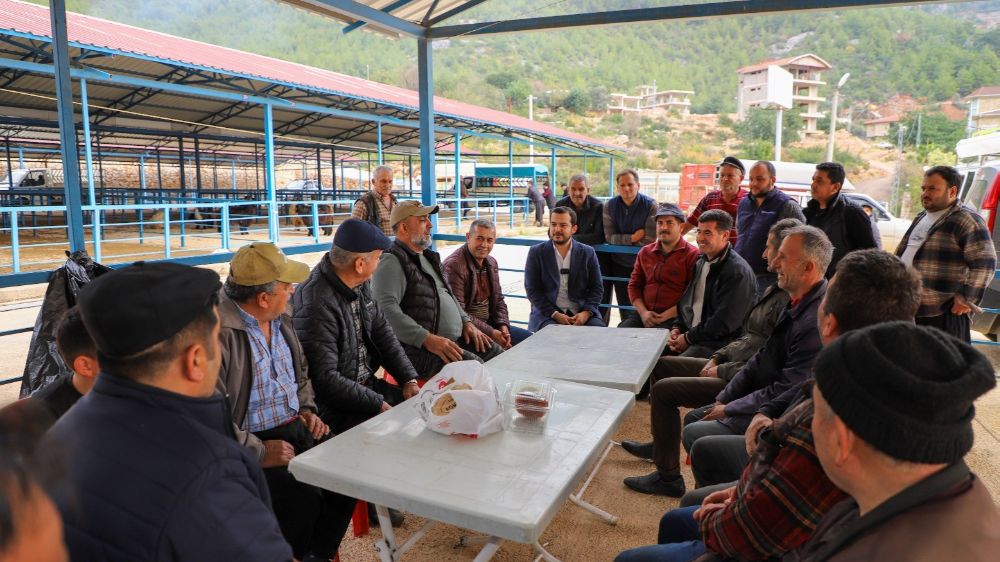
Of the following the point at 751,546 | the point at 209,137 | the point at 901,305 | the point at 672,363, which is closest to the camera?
the point at 751,546

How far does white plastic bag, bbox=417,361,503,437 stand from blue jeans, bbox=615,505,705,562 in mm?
556

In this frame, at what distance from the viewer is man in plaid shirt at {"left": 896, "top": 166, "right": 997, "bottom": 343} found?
12.2ft

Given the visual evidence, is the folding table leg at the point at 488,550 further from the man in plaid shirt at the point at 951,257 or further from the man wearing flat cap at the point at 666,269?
the man in plaid shirt at the point at 951,257

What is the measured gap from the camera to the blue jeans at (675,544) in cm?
174

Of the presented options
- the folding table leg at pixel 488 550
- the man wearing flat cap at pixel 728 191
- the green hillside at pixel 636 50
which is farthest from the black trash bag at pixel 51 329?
the green hillside at pixel 636 50

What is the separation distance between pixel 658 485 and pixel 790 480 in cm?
170

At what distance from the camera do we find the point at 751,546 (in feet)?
4.92

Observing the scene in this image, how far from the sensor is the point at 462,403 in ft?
6.49

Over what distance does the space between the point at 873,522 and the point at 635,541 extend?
1.84 meters

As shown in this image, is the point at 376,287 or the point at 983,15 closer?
the point at 376,287

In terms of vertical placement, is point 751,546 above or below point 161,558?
below

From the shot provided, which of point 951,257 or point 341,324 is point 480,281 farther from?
point 951,257

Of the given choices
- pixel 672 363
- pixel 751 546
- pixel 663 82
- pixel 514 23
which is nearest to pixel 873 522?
pixel 751 546

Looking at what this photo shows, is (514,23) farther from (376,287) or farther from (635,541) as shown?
(635,541)
